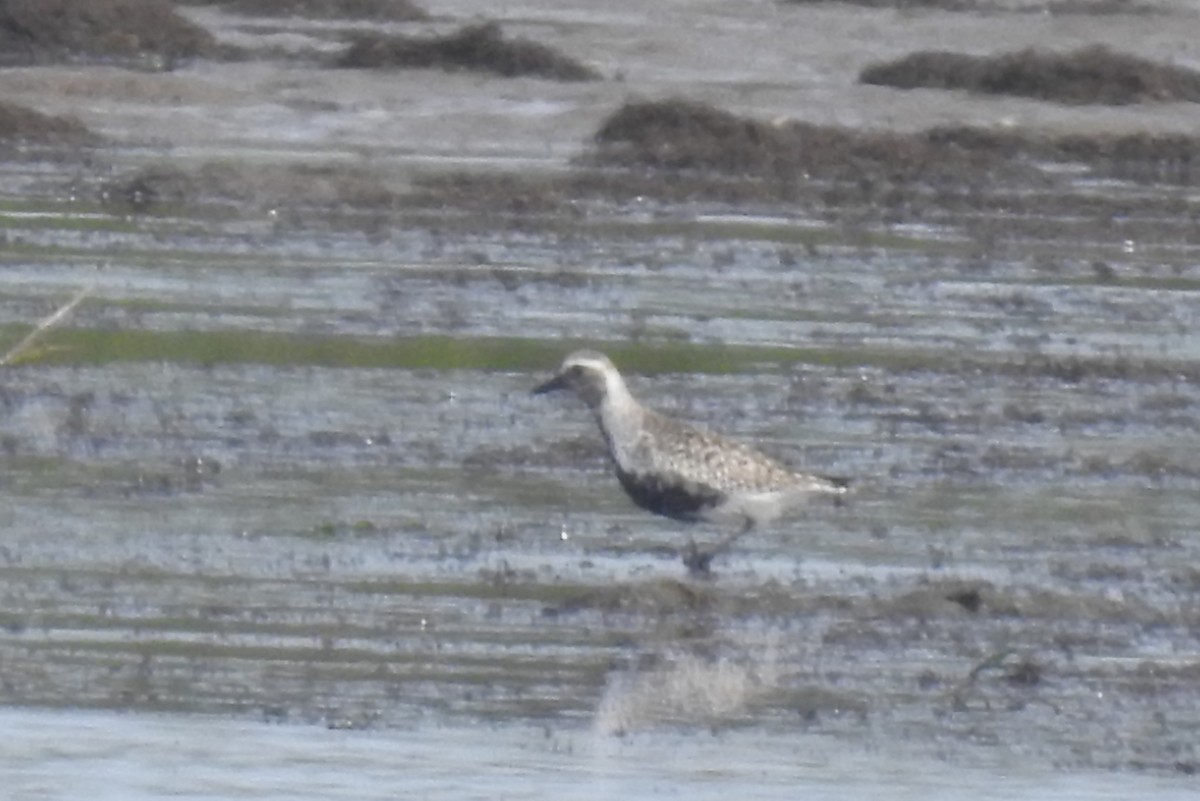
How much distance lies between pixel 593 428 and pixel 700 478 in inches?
87.0

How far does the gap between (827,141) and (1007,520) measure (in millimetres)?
11114

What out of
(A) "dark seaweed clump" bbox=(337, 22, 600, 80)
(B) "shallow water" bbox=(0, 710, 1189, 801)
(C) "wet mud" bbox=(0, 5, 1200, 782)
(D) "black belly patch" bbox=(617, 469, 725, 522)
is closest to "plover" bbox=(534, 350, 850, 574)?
(D) "black belly patch" bbox=(617, 469, 725, 522)

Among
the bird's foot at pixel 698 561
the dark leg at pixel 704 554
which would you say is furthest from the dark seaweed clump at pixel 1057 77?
the bird's foot at pixel 698 561

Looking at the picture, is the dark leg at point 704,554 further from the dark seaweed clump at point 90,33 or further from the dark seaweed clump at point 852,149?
the dark seaweed clump at point 90,33

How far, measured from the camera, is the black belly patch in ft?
36.9

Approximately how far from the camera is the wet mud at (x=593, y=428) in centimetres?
939

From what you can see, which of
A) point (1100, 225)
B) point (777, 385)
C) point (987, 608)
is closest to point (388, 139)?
point (1100, 225)

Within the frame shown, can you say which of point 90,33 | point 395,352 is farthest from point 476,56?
point 395,352

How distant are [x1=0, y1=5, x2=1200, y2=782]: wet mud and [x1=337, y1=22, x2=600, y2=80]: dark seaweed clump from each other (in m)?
1.88

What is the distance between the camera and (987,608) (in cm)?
1035

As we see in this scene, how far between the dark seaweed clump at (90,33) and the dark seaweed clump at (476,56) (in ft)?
4.46

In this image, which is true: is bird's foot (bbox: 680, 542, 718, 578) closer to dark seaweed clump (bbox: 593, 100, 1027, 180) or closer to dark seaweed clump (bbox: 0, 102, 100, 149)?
dark seaweed clump (bbox: 593, 100, 1027, 180)

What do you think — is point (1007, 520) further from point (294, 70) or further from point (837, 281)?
Result: point (294, 70)

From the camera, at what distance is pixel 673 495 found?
11.2 metres
